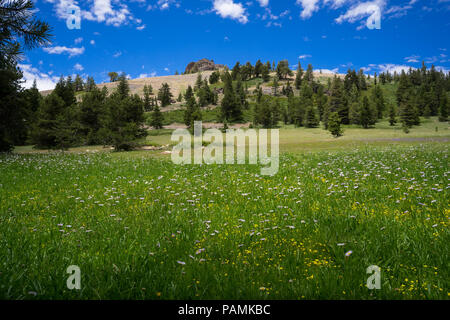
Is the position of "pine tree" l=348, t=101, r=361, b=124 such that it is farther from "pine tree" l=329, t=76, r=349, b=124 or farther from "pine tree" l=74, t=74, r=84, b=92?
"pine tree" l=74, t=74, r=84, b=92

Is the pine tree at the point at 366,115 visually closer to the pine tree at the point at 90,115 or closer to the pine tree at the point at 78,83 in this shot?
the pine tree at the point at 90,115

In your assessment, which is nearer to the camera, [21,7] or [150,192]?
[21,7]

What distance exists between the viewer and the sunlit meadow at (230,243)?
306 centimetres

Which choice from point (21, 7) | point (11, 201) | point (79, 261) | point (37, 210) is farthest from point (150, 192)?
point (21, 7)

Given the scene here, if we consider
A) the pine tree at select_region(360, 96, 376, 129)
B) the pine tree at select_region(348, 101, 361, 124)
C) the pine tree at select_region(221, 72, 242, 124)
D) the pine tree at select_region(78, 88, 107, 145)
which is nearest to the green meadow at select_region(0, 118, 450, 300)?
the pine tree at select_region(78, 88, 107, 145)

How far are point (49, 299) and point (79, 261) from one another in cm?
89

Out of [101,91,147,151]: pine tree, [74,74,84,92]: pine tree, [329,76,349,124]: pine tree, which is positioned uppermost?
[74,74,84,92]: pine tree

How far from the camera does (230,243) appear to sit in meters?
4.41

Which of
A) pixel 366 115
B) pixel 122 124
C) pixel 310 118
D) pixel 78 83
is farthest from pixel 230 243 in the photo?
pixel 78 83

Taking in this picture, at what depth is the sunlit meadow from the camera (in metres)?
3.06

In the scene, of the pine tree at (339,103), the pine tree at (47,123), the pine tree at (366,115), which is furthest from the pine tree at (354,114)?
the pine tree at (47,123)
